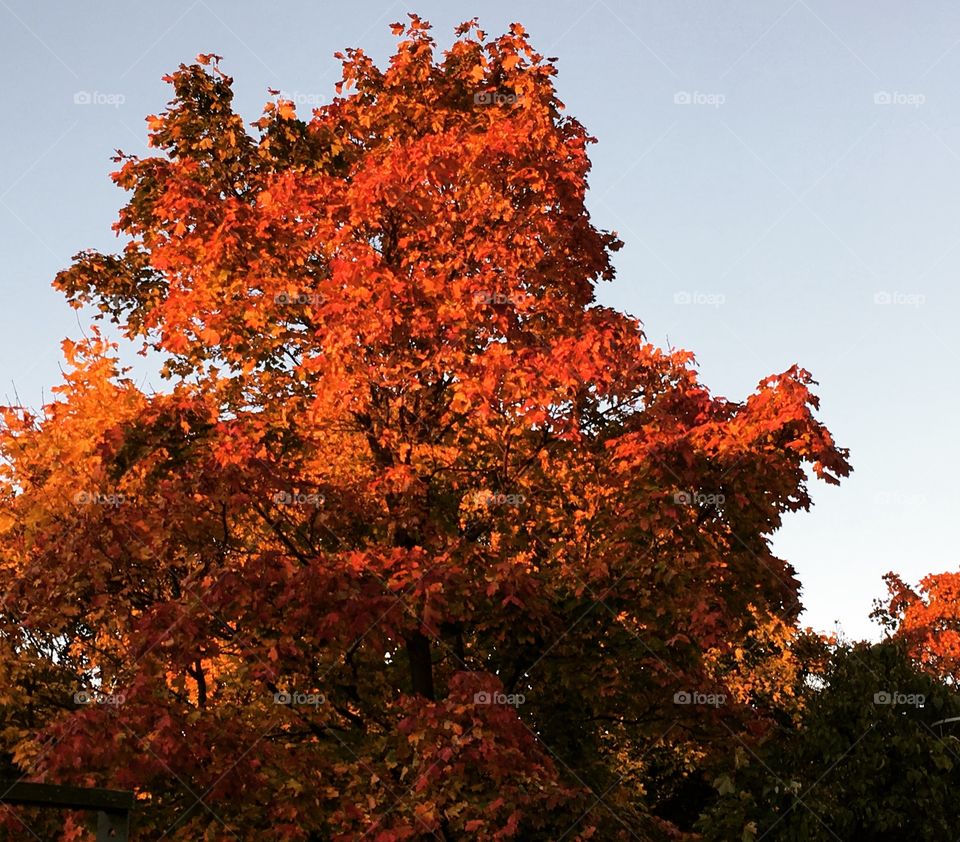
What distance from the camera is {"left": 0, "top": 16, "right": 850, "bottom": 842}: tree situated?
12453 millimetres

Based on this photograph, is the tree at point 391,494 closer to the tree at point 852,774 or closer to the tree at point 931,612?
the tree at point 852,774

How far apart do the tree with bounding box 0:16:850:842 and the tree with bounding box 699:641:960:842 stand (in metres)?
0.96

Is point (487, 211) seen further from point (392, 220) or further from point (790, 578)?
point (790, 578)

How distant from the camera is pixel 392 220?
16.4 m

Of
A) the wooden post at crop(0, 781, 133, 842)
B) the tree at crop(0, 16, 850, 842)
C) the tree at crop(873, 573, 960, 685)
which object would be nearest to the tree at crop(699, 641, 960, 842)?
the tree at crop(0, 16, 850, 842)

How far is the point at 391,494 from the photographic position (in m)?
15.0

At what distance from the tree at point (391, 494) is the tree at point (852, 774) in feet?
3.14

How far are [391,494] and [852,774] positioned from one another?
7332 millimetres

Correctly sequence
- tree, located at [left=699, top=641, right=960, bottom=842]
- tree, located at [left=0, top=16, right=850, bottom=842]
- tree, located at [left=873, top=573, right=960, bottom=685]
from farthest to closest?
tree, located at [left=873, top=573, right=960, bottom=685] < tree, located at [left=699, top=641, right=960, bottom=842] < tree, located at [left=0, top=16, right=850, bottom=842]

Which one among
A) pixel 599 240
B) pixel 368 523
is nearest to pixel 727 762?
pixel 368 523

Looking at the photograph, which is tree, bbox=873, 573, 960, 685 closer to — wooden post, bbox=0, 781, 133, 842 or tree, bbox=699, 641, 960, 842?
tree, bbox=699, 641, 960, 842

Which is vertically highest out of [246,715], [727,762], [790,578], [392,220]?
[392,220]

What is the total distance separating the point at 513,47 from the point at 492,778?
10.3 metres

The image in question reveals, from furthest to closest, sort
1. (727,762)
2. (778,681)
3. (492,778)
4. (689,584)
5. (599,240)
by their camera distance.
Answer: (778,681), (599,240), (727,762), (689,584), (492,778)
